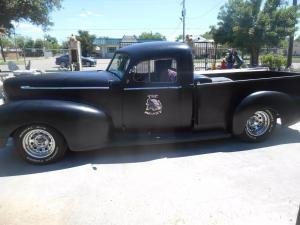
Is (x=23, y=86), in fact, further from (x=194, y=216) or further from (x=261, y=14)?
(x=261, y=14)

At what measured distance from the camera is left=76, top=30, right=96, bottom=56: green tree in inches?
2324

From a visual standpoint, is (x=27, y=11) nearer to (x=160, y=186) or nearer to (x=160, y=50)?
(x=160, y=50)

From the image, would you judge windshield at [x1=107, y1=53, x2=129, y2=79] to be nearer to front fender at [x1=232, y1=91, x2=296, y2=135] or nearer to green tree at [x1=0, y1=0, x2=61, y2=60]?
front fender at [x1=232, y1=91, x2=296, y2=135]

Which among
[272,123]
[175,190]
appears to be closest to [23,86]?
[175,190]

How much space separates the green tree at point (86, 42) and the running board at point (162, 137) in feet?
179

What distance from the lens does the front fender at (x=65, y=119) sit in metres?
4.73

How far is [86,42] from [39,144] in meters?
57.1

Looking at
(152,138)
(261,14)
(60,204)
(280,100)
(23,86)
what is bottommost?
(60,204)

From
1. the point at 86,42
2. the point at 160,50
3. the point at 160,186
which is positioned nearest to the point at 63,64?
the point at 160,50

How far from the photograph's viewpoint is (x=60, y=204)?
3.83 meters

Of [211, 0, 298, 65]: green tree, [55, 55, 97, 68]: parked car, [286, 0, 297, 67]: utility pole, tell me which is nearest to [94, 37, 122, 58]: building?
[55, 55, 97, 68]: parked car

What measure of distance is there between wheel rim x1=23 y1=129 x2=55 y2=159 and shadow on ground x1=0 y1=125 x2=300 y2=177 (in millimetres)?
192

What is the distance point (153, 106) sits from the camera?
5301 mm

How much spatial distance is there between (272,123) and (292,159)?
928mm
